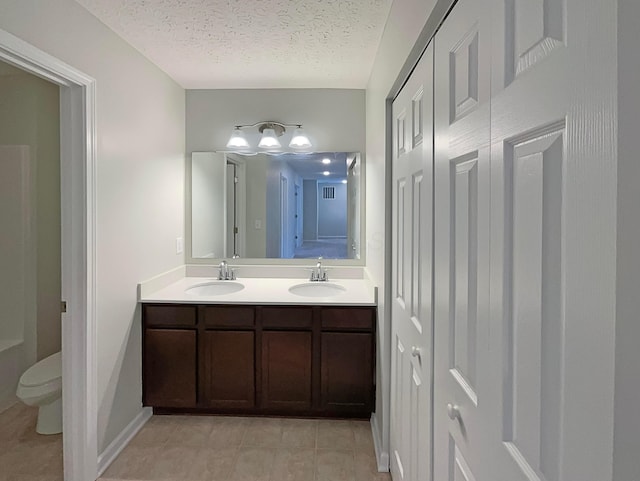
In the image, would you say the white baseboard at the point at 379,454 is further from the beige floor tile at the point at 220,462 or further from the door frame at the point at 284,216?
the door frame at the point at 284,216

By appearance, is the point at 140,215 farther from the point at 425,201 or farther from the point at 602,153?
the point at 602,153

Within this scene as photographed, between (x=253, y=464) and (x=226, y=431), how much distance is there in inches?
16.0

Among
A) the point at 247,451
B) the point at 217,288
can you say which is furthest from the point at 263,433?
the point at 217,288

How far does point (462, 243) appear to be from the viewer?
3.46ft

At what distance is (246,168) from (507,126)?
2.88 m

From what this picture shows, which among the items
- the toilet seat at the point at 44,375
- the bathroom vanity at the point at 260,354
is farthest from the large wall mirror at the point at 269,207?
A: the toilet seat at the point at 44,375

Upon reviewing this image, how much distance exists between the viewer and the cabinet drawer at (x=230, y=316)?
107 inches

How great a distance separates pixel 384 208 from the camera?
2186 millimetres

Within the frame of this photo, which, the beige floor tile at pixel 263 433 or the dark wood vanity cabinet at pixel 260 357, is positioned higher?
the dark wood vanity cabinet at pixel 260 357

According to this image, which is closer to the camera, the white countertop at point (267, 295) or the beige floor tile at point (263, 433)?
the beige floor tile at point (263, 433)

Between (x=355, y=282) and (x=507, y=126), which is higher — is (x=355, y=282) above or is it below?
below

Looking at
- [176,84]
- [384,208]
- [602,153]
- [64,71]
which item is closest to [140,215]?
[64,71]

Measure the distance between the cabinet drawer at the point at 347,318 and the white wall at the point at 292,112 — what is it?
137 cm

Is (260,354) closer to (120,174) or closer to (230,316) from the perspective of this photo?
(230,316)
